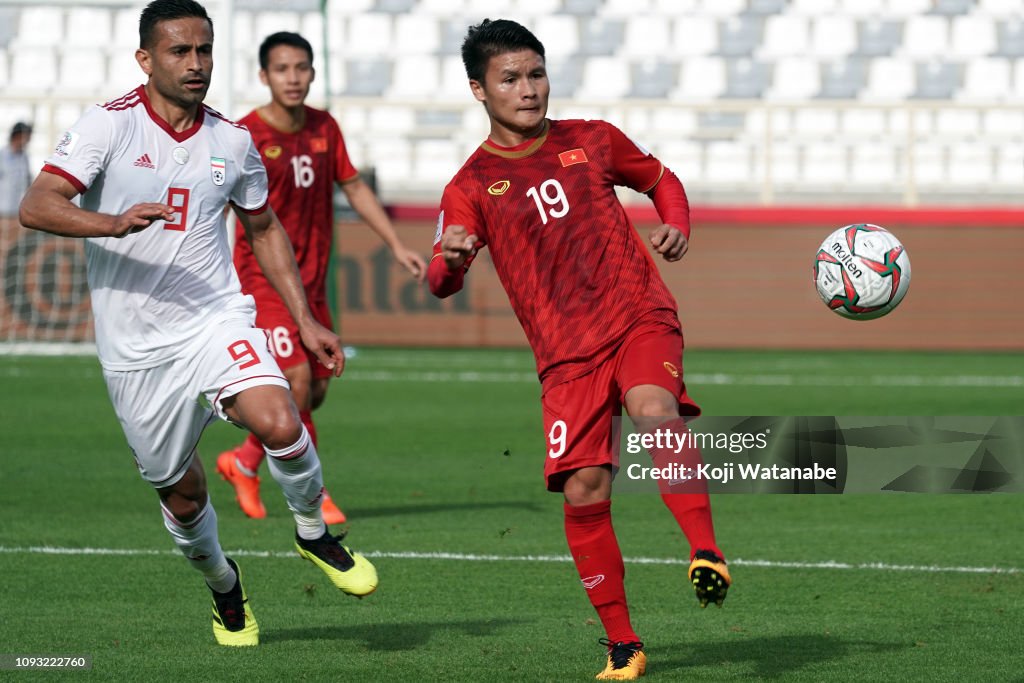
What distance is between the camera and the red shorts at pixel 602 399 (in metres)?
5.20

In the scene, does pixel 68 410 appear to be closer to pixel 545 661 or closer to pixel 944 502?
pixel 944 502

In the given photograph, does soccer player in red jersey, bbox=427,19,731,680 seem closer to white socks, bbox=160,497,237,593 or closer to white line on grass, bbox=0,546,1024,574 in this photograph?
white socks, bbox=160,497,237,593

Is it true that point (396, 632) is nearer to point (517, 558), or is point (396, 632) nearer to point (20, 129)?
point (517, 558)

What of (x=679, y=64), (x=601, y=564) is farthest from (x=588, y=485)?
(x=679, y=64)

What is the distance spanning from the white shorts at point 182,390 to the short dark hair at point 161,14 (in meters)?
1.10

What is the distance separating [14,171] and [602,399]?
1538 centimetres

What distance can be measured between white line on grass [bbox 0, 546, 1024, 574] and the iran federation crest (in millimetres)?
2354

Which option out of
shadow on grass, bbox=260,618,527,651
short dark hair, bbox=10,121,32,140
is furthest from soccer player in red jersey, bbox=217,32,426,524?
short dark hair, bbox=10,121,32,140

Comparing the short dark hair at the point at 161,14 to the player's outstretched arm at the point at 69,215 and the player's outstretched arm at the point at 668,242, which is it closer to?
the player's outstretched arm at the point at 69,215

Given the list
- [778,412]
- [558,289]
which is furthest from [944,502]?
[558,289]

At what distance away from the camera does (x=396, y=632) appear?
6.01 meters

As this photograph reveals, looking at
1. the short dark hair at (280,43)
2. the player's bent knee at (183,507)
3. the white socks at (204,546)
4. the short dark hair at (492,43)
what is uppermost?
the short dark hair at (280,43)

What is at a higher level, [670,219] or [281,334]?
[670,219]
